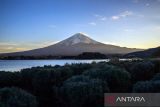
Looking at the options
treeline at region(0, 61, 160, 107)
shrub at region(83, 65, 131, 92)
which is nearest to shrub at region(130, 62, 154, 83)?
treeline at region(0, 61, 160, 107)

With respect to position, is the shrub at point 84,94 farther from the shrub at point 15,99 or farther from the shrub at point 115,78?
the shrub at point 115,78

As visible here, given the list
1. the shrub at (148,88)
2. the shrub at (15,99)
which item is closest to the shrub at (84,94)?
the shrub at (148,88)

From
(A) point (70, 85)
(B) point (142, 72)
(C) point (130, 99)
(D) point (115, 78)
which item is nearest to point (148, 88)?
(C) point (130, 99)

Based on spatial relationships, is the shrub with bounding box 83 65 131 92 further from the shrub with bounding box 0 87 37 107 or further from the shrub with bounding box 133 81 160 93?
the shrub with bounding box 0 87 37 107

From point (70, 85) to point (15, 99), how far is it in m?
2.55

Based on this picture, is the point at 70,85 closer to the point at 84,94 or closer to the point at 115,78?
the point at 84,94

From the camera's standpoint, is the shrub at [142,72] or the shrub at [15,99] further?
the shrub at [142,72]

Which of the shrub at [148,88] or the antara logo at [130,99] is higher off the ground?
the shrub at [148,88]

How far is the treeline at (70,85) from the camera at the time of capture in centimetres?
841

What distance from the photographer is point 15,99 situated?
305 inches

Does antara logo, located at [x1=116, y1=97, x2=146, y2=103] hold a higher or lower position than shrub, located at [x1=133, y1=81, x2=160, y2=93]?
lower

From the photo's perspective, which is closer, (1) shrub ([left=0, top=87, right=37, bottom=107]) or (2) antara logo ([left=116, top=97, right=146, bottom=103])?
(1) shrub ([left=0, top=87, right=37, bottom=107])

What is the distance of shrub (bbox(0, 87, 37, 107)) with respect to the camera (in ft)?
24.9

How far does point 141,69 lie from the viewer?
17.7m
